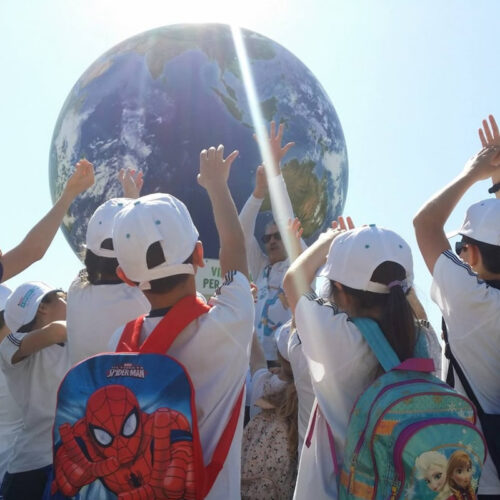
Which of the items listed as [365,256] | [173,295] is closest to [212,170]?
[173,295]

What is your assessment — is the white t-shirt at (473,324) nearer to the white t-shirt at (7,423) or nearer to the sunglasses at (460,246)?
the sunglasses at (460,246)

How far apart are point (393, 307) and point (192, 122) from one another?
4609 millimetres

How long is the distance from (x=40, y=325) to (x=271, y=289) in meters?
2.18

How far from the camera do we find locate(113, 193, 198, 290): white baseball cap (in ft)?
8.07

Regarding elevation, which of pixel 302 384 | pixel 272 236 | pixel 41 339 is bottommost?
pixel 272 236

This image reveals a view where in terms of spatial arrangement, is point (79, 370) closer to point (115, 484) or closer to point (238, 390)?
point (115, 484)

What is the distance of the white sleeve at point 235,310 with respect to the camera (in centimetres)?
241

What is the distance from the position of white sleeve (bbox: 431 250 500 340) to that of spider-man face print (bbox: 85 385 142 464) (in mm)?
1341

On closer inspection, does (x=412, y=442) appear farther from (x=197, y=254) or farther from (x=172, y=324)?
(x=197, y=254)

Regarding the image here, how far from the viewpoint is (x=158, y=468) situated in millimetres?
2154

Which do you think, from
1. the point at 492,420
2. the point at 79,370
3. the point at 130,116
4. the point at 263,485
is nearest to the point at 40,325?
the point at 263,485

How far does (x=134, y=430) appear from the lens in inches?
86.4

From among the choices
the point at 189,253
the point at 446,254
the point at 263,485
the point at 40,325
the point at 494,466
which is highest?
the point at 189,253

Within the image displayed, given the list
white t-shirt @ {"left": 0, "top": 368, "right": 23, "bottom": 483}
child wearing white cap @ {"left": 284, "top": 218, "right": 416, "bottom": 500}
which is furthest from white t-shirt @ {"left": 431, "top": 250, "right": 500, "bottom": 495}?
white t-shirt @ {"left": 0, "top": 368, "right": 23, "bottom": 483}
